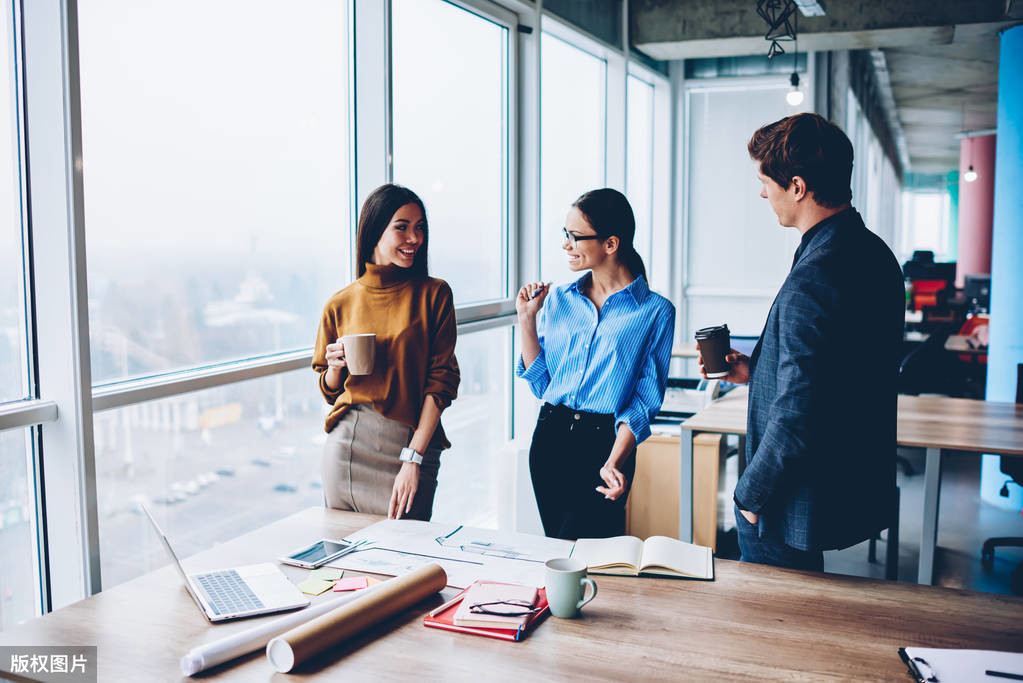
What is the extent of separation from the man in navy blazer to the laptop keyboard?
39.7 inches

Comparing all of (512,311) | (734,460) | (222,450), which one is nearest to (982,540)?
(734,460)

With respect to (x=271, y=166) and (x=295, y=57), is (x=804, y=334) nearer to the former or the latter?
(x=271, y=166)

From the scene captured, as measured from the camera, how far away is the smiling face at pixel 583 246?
7.58 feet

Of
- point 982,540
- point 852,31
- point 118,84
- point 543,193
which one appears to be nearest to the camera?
point 118,84

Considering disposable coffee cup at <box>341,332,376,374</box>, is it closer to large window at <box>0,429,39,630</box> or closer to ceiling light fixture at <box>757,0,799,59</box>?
large window at <box>0,429,39,630</box>

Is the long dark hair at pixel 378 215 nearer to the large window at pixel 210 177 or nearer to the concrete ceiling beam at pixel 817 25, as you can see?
the large window at pixel 210 177

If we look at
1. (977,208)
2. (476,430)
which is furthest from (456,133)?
(977,208)

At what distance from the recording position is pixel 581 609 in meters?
1.51

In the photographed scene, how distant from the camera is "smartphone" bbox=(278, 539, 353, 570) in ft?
5.64

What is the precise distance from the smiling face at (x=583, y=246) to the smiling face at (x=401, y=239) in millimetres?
415

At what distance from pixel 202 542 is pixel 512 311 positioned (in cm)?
221

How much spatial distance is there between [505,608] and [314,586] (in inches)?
15.4

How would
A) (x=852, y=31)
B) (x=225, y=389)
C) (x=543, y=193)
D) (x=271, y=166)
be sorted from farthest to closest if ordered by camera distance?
(x=852, y=31), (x=543, y=193), (x=271, y=166), (x=225, y=389)

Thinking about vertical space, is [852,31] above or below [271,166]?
above
